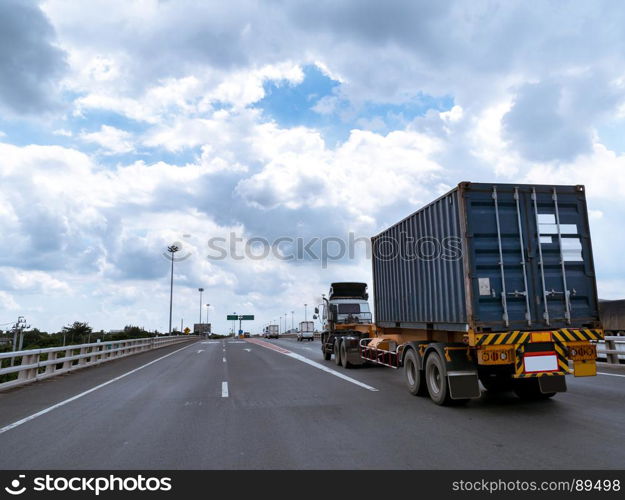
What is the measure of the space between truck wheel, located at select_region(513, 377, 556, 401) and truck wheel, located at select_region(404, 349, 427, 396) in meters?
1.95

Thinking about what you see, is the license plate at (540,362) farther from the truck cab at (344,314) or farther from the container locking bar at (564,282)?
the truck cab at (344,314)

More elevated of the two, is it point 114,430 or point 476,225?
point 476,225

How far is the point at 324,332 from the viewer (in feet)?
68.6

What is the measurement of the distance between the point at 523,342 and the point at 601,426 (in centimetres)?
171

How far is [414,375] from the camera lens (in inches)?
405

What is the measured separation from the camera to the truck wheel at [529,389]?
951 cm

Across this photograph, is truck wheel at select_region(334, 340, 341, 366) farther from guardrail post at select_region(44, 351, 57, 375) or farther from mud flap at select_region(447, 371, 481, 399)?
guardrail post at select_region(44, 351, 57, 375)

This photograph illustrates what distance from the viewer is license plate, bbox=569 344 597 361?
844 cm

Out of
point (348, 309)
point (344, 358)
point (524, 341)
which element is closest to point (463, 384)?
point (524, 341)

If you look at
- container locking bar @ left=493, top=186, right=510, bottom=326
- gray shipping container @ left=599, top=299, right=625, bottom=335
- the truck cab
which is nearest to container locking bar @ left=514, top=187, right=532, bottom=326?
container locking bar @ left=493, top=186, right=510, bottom=326

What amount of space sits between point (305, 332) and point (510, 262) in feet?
170

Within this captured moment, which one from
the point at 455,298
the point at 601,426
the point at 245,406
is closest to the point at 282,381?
the point at 245,406

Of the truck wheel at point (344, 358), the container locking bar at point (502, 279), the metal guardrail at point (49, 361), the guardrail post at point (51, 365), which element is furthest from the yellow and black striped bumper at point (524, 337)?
the guardrail post at point (51, 365)
